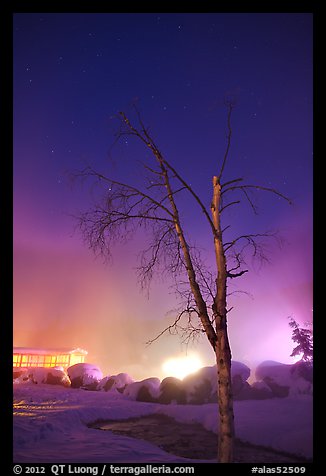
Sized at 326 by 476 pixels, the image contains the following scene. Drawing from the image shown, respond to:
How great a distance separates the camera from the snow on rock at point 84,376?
103 feet

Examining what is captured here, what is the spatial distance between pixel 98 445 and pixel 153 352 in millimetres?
47103

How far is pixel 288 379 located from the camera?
79.3 feet

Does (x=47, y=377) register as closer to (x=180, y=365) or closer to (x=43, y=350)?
(x=43, y=350)

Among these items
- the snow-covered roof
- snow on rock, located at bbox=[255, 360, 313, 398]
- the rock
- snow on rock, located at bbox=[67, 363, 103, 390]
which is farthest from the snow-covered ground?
the snow-covered roof

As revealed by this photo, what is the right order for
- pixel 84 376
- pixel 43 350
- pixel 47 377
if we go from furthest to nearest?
pixel 43 350 → pixel 47 377 → pixel 84 376

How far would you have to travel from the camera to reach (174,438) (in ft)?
42.1

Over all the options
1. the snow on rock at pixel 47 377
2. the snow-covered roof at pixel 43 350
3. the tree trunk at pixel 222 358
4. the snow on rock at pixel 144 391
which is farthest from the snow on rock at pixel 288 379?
the snow-covered roof at pixel 43 350

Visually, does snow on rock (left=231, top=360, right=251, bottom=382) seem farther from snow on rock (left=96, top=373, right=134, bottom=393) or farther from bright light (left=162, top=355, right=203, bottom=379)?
bright light (left=162, top=355, right=203, bottom=379)

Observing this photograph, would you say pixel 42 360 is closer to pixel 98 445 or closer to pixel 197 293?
pixel 98 445

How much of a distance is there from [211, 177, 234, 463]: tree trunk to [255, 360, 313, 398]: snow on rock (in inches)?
775

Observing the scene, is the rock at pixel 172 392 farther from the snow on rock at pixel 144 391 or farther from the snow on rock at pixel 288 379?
the snow on rock at pixel 288 379

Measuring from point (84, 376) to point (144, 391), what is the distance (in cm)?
938

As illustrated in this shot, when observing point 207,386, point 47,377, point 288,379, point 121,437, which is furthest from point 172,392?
point 47,377
